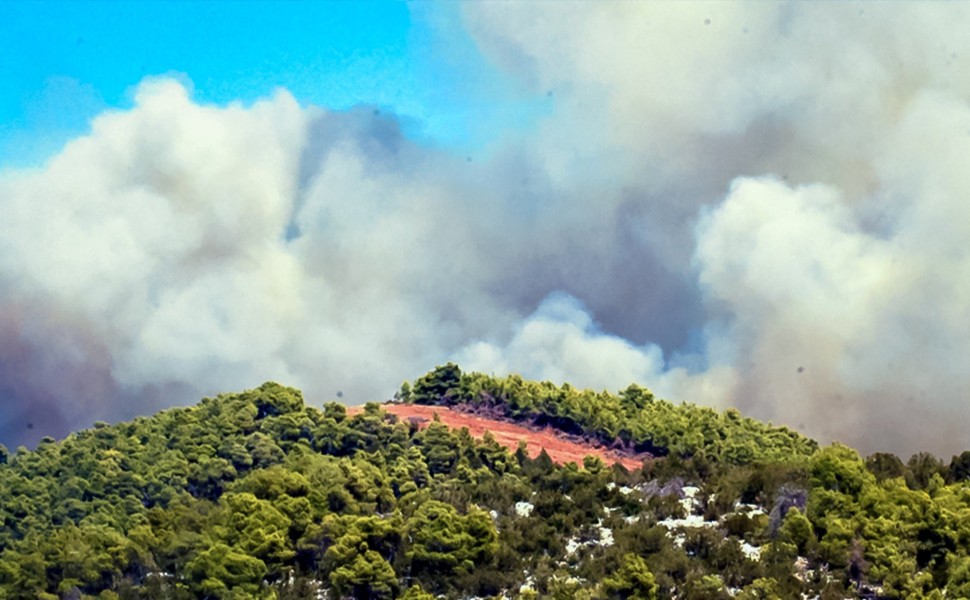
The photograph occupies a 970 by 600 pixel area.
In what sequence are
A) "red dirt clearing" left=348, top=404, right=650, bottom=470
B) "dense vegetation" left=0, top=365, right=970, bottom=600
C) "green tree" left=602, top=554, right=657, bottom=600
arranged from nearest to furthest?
"green tree" left=602, top=554, right=657, bottom=600, "dense vegetation" left=0, top=365, right=970, bottom=600, "red dirt clearing" left=348, top=404, right=650, bottom=470

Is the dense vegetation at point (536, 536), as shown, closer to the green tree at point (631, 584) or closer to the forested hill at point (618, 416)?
the green tree at point (631, 584)

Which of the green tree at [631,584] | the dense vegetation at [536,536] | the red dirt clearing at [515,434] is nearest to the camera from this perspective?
the green tree at [631,584]

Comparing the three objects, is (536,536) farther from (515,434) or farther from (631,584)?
(515,434)

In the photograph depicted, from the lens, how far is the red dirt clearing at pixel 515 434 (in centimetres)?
10612

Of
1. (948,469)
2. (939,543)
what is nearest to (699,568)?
(939,543)

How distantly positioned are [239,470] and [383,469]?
1017cm

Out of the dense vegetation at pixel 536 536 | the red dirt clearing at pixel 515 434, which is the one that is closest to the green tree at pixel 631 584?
the dense vegetation at pixel 536 536

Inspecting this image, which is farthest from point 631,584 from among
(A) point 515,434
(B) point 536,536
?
(A) point 515,434

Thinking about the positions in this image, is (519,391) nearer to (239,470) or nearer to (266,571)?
(239,470)

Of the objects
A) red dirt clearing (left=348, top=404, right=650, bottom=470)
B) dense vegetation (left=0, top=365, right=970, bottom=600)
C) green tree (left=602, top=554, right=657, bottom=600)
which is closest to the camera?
green tree (left=602, top=554, right=657, bottom=600)

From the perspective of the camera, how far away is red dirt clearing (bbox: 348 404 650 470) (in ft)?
348

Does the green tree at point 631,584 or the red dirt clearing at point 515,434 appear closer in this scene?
A: the green tree at point 631,584

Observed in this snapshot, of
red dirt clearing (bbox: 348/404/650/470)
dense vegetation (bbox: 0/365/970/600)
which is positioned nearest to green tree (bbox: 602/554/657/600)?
dense vegetation (bbox: 0/365/970/600)

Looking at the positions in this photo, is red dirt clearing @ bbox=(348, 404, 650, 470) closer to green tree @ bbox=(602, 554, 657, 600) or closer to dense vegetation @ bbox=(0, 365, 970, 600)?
dense vegetation @ bbox=(0, 365, 970, 600)
